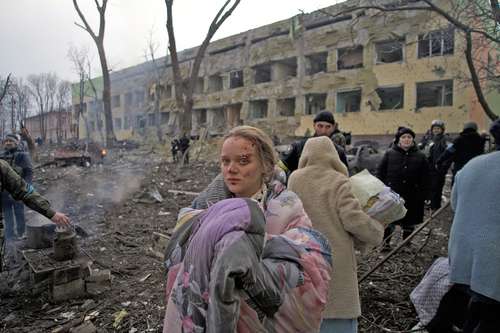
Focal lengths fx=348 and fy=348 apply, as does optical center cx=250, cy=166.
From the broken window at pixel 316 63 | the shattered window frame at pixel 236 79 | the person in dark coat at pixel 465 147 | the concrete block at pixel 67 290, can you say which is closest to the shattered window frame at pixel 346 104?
the broken window at pixel 316 63

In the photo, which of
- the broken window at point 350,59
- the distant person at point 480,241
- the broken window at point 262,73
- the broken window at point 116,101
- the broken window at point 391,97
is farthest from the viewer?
the broken window at point 116,101

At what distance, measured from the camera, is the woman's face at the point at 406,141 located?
451cm

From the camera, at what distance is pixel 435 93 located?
71.7 feet

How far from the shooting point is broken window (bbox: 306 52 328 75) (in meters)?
27.1

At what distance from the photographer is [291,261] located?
45.3 inches

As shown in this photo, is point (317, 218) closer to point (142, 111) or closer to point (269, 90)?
point (269, 90)

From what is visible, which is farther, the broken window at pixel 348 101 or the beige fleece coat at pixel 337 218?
the broken window at pixel 348 101

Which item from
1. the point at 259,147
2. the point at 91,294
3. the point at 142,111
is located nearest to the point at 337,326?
the point at 259,147

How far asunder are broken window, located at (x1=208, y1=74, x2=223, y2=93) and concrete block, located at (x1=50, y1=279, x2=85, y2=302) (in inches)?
1261

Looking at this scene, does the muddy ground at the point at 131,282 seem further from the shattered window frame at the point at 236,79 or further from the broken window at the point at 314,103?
the shattered window frame at the point at 236,79

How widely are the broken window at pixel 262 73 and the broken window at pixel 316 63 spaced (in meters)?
4.38

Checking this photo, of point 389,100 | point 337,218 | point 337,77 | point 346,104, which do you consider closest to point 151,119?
point 337,77

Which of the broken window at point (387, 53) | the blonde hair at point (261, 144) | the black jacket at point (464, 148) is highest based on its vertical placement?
the broken window at point (387, 53)

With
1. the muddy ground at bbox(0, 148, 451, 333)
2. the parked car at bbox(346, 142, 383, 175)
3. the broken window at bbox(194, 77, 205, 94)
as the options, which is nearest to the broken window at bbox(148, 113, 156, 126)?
the broken window at bbox(194, 77, 205, 94)
